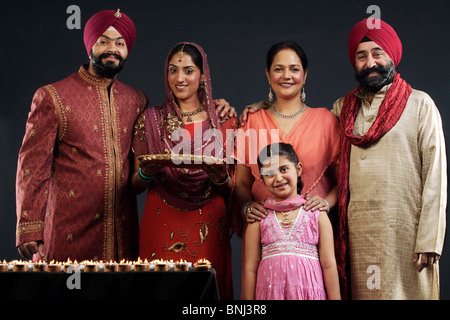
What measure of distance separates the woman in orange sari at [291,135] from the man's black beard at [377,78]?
22 centimetres

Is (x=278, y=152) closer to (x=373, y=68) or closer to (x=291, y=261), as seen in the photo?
(x=291, y=261)

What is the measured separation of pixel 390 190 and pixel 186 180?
0.86 metres

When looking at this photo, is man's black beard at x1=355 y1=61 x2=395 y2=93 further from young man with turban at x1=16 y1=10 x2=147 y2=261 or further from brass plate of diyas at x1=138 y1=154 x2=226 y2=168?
young man with turban at x1=16 y1=10 x2=147 y2=261

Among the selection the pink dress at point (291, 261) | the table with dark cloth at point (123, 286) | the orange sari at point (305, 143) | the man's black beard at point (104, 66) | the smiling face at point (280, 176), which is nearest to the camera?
the table with dark cloth at point (123, 286)

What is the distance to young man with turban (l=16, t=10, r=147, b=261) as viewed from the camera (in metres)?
3.00

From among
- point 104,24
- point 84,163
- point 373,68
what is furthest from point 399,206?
point 104,24

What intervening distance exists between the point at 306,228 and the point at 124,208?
2.84 ft

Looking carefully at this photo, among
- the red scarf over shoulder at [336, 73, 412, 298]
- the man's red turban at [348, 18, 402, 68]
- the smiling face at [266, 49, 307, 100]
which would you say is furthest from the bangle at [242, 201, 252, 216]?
the man's red turban at [348, 18, 402, 68]

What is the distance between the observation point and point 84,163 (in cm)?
309

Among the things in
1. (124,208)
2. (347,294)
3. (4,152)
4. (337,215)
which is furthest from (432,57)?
(4,152)

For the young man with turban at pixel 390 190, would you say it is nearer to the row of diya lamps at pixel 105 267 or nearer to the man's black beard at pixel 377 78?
the man's black beard at pixel 377 78

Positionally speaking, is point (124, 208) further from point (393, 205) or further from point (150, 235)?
point (393, 205)

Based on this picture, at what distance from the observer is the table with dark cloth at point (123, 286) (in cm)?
230

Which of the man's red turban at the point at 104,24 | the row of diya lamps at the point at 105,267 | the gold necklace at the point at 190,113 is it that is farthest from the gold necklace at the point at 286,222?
the man's red turban at the point at 104,24
